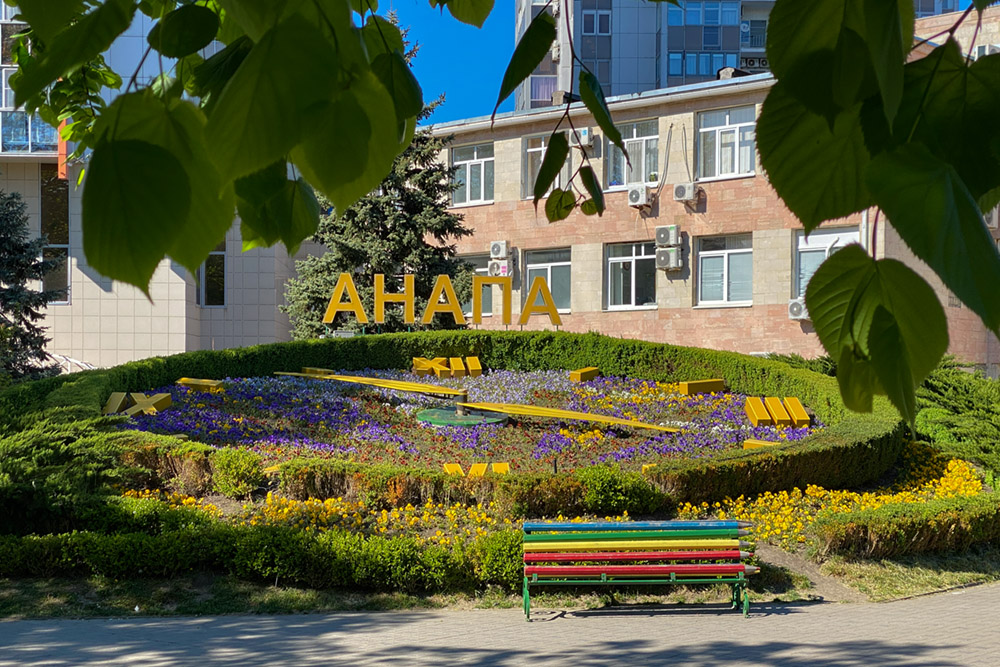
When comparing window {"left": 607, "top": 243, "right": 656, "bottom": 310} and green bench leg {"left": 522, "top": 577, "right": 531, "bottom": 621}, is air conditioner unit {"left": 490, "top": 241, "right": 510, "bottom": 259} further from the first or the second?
green bench leg {"left": 522, "top": 577, "right": 531, "bottom": 621}

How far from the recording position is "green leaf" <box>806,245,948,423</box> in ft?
1.98

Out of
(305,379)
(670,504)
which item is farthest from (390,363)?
(670,504)

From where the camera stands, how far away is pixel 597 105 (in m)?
1.19

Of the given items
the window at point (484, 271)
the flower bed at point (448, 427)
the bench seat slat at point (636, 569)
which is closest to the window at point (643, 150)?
the window at point (484, 271)

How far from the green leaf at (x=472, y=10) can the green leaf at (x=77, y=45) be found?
1.79 ft

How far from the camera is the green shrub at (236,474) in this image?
31.2 ft

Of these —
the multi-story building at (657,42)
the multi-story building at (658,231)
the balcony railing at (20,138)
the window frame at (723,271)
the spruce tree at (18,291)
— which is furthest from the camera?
the multi-story building at (657,42)

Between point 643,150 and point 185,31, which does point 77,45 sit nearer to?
point 185,31

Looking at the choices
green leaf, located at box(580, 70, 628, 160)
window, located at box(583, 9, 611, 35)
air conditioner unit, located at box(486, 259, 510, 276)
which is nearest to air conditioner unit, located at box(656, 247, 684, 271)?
air conditioner unit, located at box(486, 259, 510, 276)

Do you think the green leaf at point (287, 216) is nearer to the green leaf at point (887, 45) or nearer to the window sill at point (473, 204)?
the green leaf at point (887, 45)

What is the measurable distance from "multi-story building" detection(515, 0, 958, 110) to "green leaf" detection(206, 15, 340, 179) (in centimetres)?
4134

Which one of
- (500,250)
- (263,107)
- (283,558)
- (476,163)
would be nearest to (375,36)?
(263,107)

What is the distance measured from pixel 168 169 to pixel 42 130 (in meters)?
23.6

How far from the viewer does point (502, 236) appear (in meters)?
22.5
